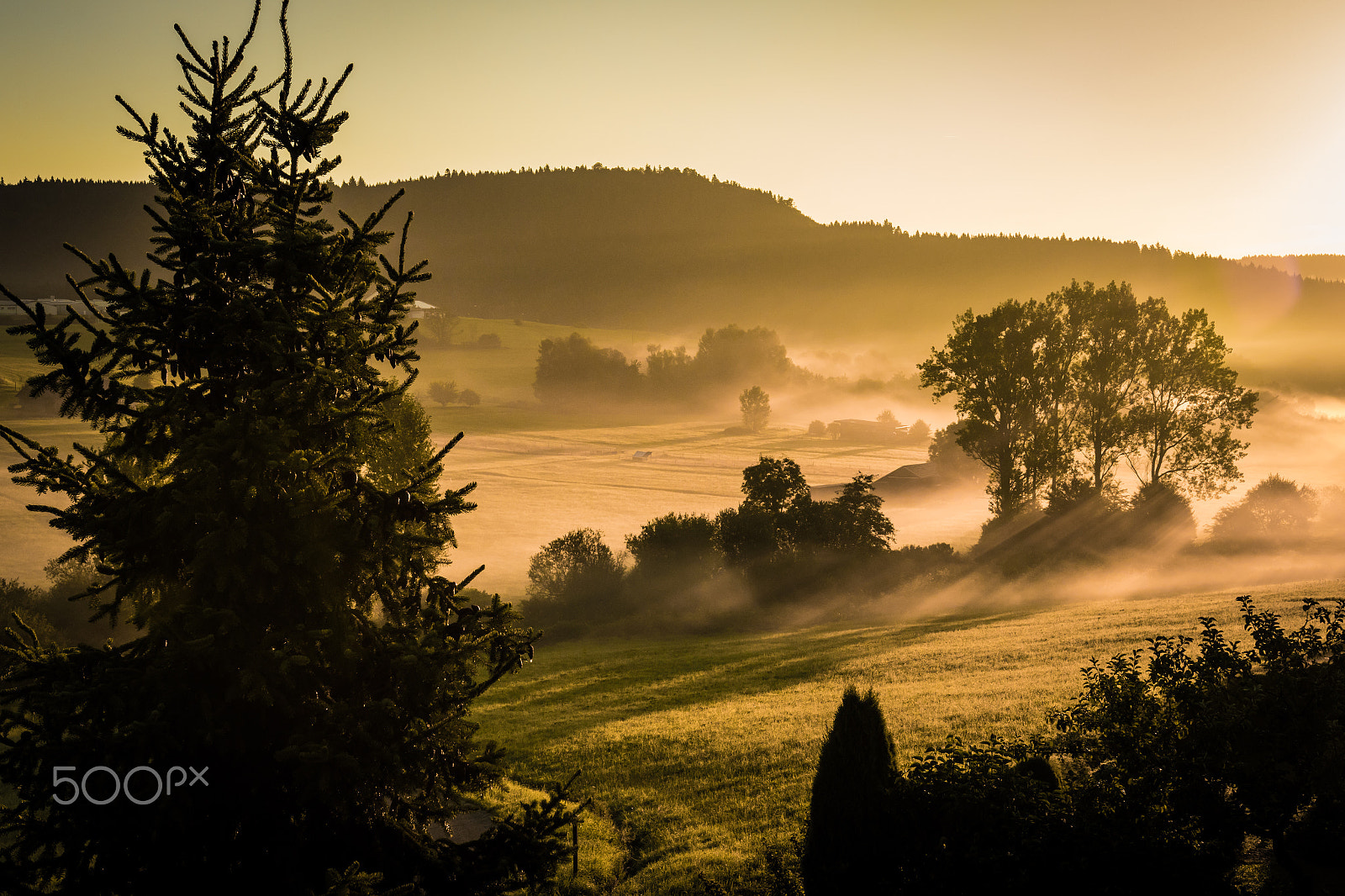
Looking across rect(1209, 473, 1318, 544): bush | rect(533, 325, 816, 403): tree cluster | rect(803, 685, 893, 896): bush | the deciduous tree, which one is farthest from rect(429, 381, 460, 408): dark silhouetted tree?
rect(803, 685, 893, 896): bush

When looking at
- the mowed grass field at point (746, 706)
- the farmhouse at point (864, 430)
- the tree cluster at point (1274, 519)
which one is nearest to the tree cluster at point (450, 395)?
the farmhouse at point (864, 430)

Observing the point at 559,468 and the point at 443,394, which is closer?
the point at 559,468

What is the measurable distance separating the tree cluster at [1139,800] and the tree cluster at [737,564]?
34.0m

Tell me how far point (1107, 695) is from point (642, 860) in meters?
9.79

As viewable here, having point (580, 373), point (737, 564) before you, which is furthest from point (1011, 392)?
point (580, 373)

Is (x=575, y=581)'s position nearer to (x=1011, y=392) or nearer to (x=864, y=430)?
(x=1011, y=392)

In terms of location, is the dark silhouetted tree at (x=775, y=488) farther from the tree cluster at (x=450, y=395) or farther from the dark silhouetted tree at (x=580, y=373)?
the dark silhouetted tree at (x=580, y=373)

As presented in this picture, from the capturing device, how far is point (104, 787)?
263 inches

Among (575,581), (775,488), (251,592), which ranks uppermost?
(251,592)

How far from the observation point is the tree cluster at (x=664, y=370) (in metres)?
153

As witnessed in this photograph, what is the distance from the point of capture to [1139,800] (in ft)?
39.4

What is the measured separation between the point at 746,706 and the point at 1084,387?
38564 millimetres

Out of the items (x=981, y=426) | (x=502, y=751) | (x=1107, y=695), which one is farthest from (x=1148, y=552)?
(x=502, y=751)

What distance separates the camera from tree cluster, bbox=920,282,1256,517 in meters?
50.4
